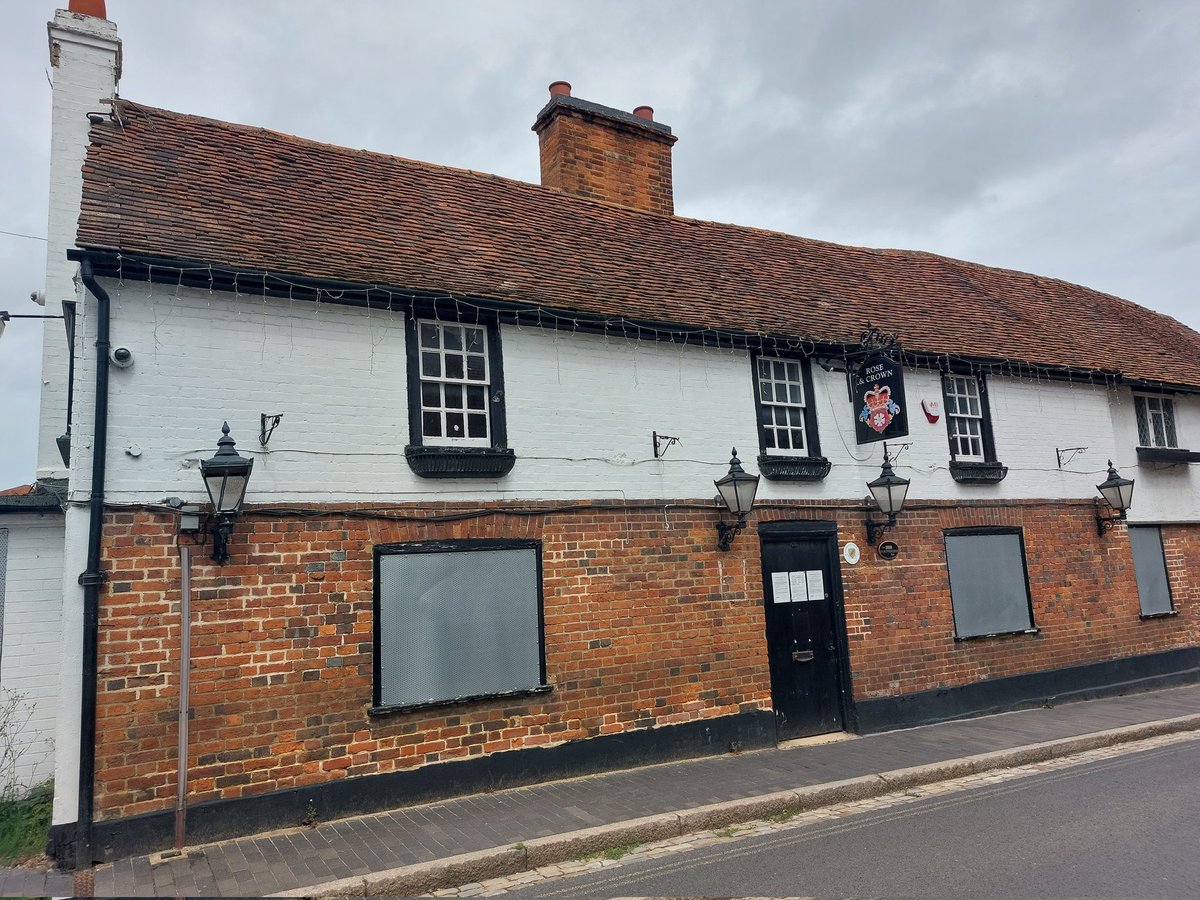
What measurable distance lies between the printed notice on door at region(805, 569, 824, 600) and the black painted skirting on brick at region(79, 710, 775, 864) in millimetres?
1597

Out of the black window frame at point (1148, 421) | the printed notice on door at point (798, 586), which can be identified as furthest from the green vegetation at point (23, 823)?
the black window frame at point (1148, 421)

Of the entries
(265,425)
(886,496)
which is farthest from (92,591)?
(886,496)

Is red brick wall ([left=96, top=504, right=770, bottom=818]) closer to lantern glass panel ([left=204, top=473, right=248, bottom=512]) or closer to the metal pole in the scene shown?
the metal pole

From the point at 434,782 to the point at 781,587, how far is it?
468 cm

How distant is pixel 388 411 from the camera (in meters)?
7.80

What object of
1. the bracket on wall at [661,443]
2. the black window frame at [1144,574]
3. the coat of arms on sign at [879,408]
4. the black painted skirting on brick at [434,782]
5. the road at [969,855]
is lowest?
the road at [969,855]

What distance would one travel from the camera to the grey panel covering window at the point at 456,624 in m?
7.51

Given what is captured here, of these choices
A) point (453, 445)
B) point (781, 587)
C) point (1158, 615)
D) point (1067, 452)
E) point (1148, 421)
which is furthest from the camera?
point (1148, 421)

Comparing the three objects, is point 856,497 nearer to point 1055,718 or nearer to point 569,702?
point 1055,718

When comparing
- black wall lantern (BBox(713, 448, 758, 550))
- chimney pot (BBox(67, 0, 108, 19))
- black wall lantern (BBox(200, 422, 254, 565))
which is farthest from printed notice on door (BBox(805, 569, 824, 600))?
chimney pot (BBox(67, 0, 108, 19))

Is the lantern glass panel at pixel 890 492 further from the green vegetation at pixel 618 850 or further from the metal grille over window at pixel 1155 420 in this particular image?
the metal grille over window at pixel 1155 420

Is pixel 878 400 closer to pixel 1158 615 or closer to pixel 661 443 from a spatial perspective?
pixel 661 443

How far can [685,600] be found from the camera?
9.11m

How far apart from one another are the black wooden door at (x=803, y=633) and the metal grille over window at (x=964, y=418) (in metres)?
3.00
